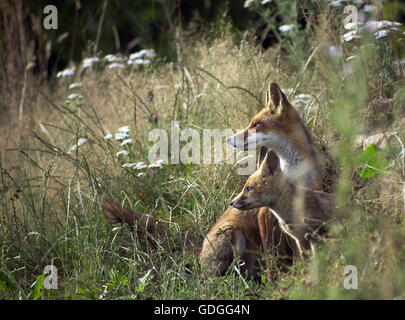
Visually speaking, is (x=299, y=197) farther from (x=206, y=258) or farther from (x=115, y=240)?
(x=115, y=240)

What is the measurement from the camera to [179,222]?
16.3 feet

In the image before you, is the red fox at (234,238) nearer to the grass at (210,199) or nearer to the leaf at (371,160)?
the grass at (210,199)

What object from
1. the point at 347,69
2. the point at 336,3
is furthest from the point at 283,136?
the point at 336,3

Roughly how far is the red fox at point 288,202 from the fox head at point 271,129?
0.64 meters

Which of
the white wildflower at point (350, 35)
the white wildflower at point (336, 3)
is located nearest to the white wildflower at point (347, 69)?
the white wildflower at point (350, 35)

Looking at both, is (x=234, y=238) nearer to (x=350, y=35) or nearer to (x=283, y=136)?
(x=283, y=136)

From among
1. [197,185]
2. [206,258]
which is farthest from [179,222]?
[206,258]

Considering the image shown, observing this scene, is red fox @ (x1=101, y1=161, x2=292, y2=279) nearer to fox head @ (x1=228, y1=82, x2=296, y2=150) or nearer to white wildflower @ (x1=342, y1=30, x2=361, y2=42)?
fox head @ (x1=228, y1=82, x2=296, y2=150)

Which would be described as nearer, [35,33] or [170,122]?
[170,122]

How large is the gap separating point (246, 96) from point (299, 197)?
8.84ft

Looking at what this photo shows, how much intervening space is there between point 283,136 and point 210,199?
98cm

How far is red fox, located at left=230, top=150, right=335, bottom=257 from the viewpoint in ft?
12.3

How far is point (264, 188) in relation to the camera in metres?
3.84

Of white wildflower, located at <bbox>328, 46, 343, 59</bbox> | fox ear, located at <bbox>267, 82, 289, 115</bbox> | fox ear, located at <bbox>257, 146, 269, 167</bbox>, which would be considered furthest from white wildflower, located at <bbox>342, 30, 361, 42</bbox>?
fox ear, located at <bbox>257, 146, 269, 167</bbox>
